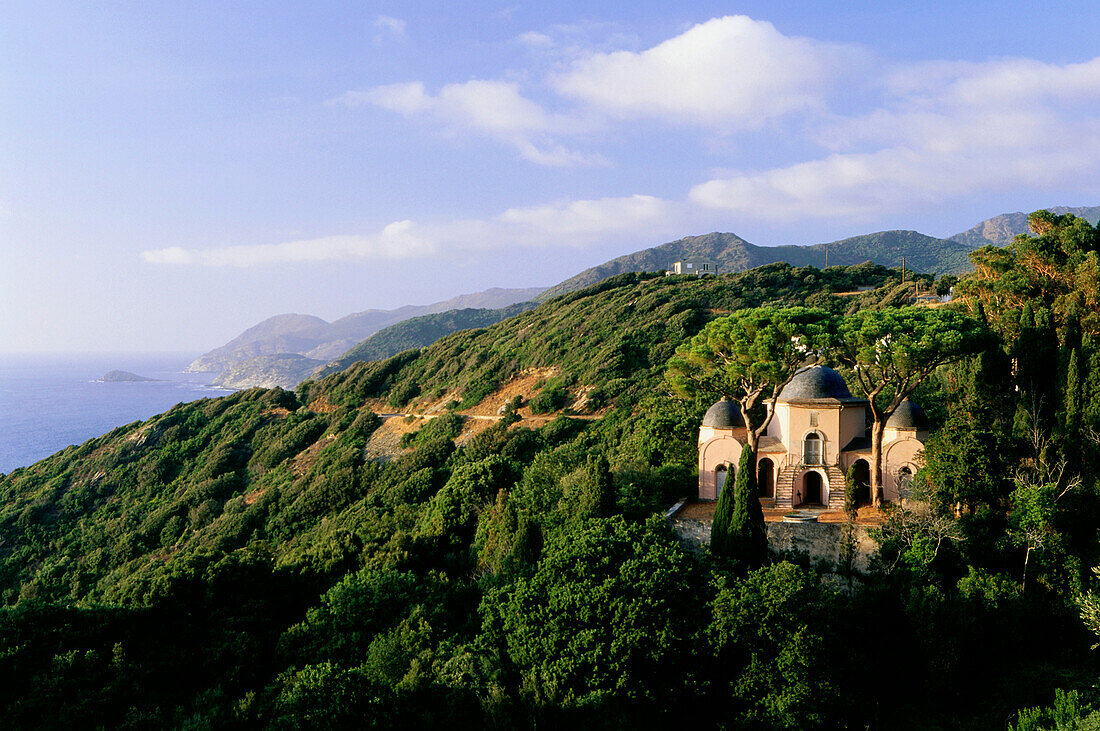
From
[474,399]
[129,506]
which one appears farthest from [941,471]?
[129,506]

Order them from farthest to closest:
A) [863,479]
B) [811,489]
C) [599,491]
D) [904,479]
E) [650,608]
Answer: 1. [811,489]
2. [863,479]
3. [904,479]
4. [599,491]
5. [650,608]

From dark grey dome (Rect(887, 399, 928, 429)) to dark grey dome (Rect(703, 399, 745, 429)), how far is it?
4648 millimetres

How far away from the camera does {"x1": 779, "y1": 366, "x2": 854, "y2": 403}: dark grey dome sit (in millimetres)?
22094

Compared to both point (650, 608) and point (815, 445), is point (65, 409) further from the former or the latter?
point (650, 608)

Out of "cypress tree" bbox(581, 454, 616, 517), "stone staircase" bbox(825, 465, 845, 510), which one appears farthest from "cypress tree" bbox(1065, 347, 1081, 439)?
"cypress tree" bbox(581, 454, 616, 517)

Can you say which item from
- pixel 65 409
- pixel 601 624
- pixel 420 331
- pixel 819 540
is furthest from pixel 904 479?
pixel 65 409


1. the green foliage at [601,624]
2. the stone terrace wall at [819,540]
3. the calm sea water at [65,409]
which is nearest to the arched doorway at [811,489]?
the stone terrace wall at [819,540]

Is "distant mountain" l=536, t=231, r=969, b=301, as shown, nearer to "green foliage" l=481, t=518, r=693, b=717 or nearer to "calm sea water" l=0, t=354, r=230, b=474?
"calm sea water" l=0, t=354, r=230, b=474

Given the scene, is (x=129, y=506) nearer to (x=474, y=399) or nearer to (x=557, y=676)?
(x=474, y=399)

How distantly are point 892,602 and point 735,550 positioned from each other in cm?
387

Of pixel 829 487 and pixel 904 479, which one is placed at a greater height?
pixel 904 479

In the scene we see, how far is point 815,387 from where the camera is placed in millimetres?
22188

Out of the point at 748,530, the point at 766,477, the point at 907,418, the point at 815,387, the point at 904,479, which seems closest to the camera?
the point at 748,530

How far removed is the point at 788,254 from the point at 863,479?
149m
